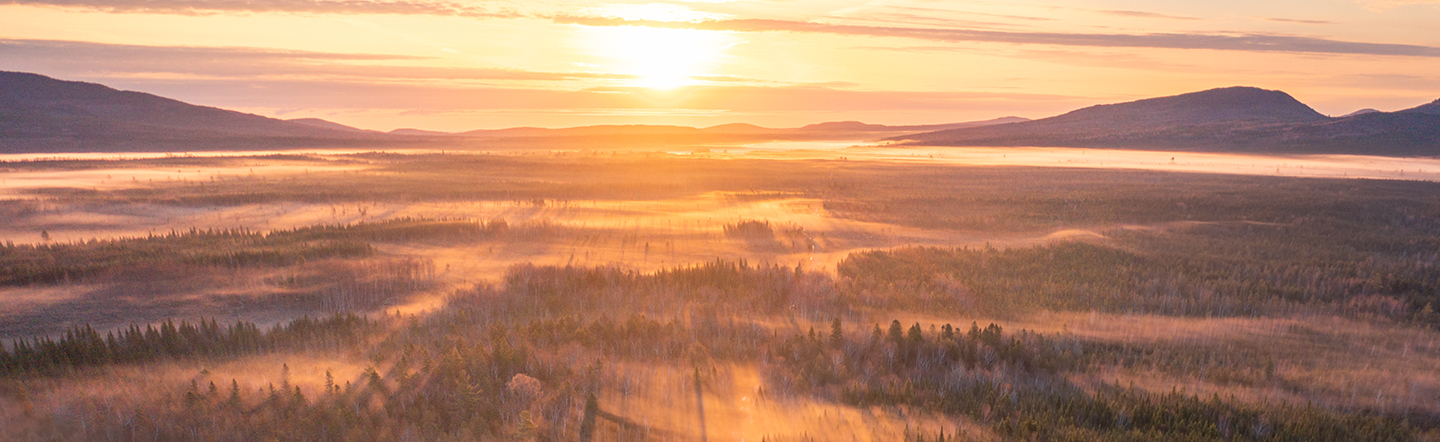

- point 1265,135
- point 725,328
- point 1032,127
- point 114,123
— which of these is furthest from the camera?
point 1032,127

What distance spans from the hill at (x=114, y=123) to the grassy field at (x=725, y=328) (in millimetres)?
93136

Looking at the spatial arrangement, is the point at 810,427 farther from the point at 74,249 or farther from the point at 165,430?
the point at 74,249

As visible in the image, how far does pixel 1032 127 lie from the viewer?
497 feet

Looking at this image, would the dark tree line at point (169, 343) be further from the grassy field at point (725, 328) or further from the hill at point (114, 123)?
the hill at point (114, 123)

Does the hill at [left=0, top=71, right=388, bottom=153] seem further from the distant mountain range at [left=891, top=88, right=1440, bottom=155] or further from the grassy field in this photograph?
the distant mountain range at [left=891, top=88, right=1440, bottom=155]

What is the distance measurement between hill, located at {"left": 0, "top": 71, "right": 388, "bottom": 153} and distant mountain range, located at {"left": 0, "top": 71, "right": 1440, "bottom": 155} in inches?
8.0

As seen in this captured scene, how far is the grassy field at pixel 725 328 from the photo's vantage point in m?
6.28

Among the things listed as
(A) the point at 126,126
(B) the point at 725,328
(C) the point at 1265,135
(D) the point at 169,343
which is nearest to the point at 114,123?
(A) the point at 126,126

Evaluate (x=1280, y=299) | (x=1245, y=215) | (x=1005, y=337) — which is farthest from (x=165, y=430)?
(x=1245, y=215)

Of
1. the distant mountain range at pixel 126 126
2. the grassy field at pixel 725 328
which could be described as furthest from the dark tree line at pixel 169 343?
the distant mountain range at pixel 126 126

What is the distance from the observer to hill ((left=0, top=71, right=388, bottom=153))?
297 feet

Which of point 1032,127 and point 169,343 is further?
point 1032,127

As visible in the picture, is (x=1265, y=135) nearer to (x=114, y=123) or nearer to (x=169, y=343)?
(x=169, y=343)

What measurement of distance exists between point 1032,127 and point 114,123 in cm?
18618
